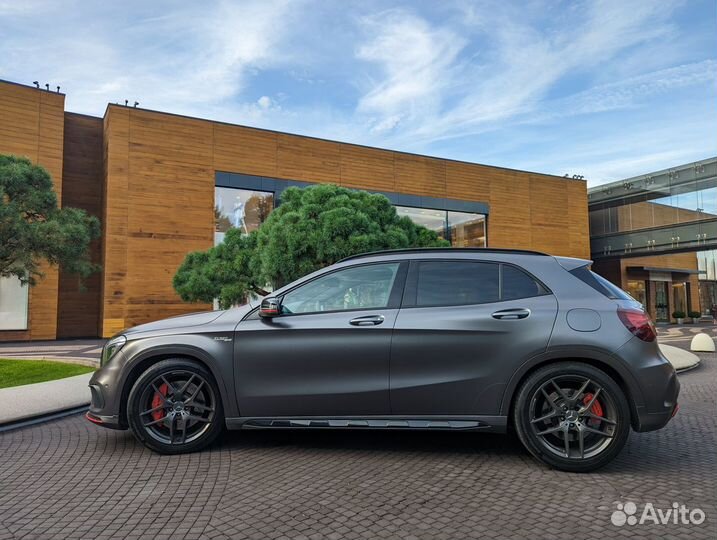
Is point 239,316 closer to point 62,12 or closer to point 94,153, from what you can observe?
point 62,12

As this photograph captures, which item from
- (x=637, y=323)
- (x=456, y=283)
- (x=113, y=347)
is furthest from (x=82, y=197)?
(x=637, y=323)

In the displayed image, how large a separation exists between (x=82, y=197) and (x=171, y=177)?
417cm

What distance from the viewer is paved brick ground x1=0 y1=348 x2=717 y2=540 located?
9.75 feet

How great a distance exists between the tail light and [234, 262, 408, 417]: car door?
1.76 m

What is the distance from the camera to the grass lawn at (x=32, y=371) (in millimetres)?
9078

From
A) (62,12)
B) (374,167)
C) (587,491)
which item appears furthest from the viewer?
(374,167)

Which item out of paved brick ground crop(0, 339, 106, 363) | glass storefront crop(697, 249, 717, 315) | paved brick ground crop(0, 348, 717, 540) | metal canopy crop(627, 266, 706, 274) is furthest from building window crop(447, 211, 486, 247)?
paved brick ground crop(0, 348, 717, 540)

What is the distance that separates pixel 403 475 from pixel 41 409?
4871 millimetres

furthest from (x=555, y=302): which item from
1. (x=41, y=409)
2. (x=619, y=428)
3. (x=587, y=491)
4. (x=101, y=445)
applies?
(x=41, y=409)

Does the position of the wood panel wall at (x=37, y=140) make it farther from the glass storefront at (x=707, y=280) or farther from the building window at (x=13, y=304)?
the glass storefront at (x=707, y=280)

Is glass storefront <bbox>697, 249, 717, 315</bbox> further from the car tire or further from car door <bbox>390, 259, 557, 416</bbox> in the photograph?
the car tire

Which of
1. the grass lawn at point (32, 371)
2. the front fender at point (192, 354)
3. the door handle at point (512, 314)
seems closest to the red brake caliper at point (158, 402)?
the front fender at point (192, 354)

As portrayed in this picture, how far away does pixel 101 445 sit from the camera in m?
4.82

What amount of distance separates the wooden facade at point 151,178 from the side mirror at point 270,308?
18.1m
